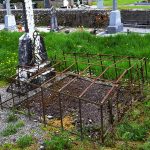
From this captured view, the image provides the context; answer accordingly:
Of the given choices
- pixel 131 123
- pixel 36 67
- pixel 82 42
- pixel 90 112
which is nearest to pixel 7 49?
pixel 82 42

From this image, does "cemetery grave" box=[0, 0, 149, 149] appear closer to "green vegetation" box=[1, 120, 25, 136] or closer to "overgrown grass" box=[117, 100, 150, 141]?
"overgrown grass" box=[117, 100, 150, 141]

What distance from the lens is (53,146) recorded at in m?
7.15

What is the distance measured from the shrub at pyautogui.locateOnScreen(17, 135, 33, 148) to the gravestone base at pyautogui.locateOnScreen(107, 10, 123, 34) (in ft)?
38.2

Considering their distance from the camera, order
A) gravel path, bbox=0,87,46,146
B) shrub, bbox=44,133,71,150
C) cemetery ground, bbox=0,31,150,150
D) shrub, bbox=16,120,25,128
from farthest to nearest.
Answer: shrub, bbox=16,120,25,128 → gravel path, bbox=0,87,46,146 → cemetery ground, bbox=0,31,150,150 → shrub, bbox=44,133,71,150

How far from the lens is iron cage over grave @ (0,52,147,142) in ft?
26.1

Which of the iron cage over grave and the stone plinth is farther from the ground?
the stone plinth

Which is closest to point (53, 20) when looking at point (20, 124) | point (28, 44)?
point (28, 44)

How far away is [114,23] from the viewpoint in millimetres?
18469

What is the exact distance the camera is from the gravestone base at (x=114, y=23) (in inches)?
725

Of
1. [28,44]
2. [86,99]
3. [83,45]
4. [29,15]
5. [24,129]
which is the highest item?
[29,15]

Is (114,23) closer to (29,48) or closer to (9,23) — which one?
(9,23)

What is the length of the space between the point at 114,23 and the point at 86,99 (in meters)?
9.94

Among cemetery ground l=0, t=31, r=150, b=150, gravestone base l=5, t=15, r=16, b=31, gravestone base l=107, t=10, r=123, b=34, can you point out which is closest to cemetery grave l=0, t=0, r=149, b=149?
cemetery ground l=0, t=31, r=150, b=150

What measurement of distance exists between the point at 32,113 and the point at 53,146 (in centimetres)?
204
